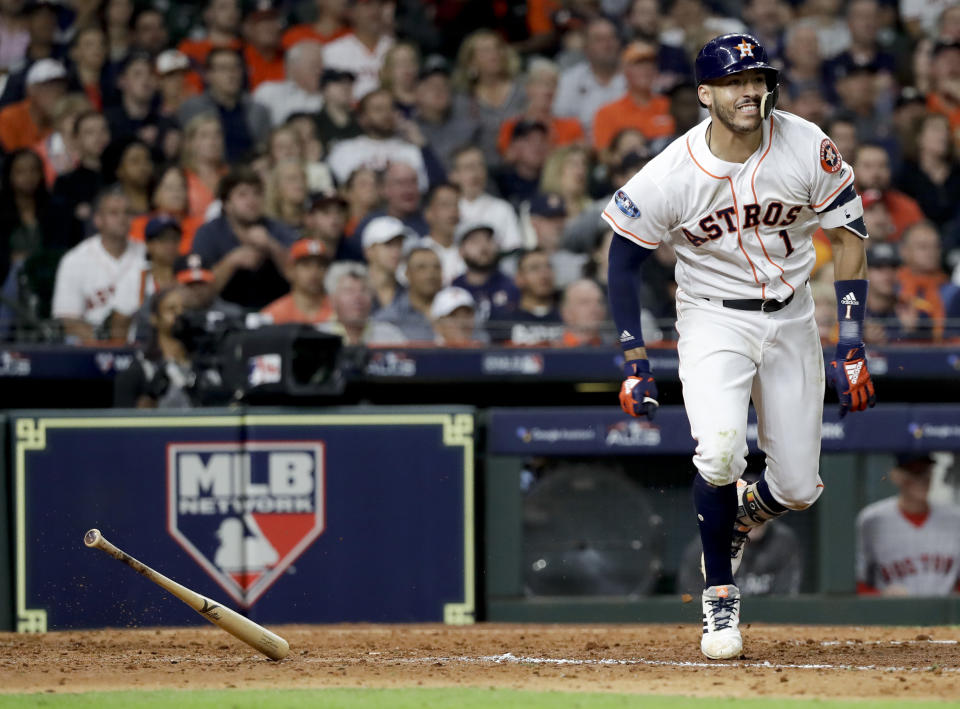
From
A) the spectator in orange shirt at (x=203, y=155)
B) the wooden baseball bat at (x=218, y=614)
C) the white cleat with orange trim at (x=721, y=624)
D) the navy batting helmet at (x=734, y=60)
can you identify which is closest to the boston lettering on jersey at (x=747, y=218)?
the navy batting helmet at (x=734, y=60)

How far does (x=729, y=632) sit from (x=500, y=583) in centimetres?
210

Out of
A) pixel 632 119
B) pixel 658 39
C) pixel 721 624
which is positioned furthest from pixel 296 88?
pixel 721 624

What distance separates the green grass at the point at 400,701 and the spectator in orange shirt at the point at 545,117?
606 centimetres

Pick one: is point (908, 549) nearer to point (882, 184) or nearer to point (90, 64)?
point (882, 184)

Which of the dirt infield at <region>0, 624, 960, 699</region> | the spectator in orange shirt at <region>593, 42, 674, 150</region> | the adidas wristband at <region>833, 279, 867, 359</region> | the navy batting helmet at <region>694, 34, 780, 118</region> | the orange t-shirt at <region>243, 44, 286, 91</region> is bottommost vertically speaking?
the dirt infield at <region>0, 624, 960, 699</region>

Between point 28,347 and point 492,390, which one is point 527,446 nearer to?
point 492,390

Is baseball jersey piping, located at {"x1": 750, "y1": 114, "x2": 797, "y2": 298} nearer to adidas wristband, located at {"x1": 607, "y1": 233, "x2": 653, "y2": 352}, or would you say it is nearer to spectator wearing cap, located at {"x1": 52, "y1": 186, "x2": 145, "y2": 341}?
adidas wristband, located at {"x1": 607, "y1": 233, "x2": 653, "y2": 352}

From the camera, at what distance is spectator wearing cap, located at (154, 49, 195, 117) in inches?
365

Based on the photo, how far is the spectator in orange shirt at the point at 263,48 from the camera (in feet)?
31.8

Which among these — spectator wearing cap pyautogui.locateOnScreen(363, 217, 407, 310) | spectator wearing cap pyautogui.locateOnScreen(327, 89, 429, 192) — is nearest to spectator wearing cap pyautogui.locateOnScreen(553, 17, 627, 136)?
spectator wearing cap pyautogui.locateOnScreen(327, 89, 429, 192)

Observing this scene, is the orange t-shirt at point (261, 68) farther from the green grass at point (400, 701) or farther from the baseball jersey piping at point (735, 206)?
the green grass at point (400, 701)

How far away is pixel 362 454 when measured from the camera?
6562mm

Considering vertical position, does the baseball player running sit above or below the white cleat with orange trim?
above

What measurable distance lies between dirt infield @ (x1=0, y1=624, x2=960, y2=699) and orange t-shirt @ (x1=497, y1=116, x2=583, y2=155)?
424cm
